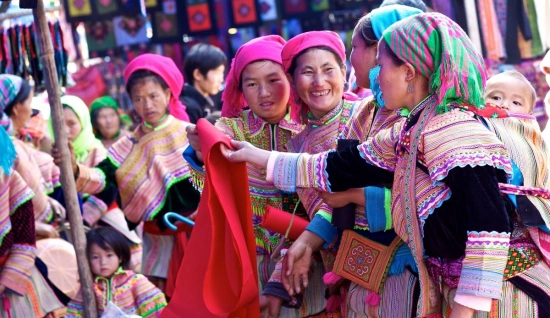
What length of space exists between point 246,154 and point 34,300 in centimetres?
229

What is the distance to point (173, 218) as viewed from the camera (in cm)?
559

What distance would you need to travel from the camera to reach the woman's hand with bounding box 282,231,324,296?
141 inches

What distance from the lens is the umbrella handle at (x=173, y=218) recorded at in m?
5.16

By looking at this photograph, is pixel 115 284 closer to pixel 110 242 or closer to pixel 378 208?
pixel 110 242

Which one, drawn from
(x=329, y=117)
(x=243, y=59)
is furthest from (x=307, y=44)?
(x=243, y=59)

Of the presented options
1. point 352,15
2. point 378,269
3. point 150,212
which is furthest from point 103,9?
point 378,269

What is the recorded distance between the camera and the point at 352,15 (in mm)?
8859

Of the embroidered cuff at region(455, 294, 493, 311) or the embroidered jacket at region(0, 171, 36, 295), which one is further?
the embroidered jacket at region(0, 171, 36, 295)

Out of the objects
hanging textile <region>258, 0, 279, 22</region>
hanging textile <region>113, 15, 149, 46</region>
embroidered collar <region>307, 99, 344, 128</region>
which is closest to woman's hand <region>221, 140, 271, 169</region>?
embroidered collar <region>307, 99, 344, 128</region>

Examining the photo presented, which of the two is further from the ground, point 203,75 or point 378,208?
point 203,75

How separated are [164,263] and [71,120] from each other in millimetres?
2379

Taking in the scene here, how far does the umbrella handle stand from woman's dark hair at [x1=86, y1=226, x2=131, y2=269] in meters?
0.36

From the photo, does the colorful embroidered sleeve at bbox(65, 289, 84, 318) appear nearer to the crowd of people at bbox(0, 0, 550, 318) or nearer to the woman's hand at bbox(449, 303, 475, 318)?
the crowd of people at bbox(0, 0, 550, 318)

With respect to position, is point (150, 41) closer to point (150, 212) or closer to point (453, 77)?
point (150, 212)
